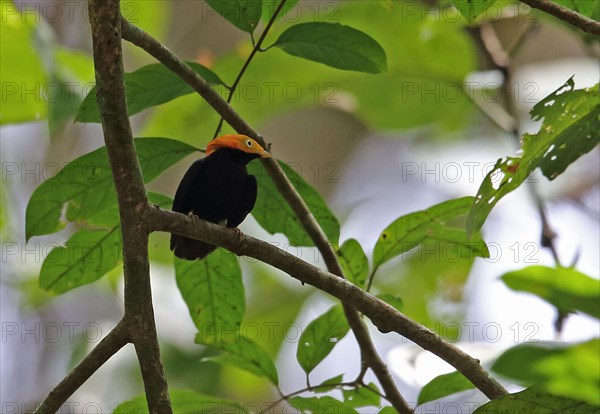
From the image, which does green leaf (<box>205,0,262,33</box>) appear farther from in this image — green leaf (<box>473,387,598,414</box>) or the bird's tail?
green leaf (<box>473,387,598,414</box>)

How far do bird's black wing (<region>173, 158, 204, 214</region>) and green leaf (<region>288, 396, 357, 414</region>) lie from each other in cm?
115

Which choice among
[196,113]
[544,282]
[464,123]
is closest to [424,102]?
[464,123]

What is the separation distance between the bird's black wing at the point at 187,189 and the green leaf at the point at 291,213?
513 mm

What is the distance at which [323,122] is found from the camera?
8.48 m

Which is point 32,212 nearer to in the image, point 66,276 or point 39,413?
point 66,276

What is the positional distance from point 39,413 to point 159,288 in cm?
350

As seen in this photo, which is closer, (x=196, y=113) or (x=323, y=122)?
(x=196, y=113)

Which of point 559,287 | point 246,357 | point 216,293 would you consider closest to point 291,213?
point 216,293

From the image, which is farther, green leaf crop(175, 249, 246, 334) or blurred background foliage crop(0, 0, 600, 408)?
blurred background foliage crop(0, 0, 600, 408)

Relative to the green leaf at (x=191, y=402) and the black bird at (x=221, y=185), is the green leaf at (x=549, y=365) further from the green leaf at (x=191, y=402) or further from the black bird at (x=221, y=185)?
the black bird at (x=221, y=185)

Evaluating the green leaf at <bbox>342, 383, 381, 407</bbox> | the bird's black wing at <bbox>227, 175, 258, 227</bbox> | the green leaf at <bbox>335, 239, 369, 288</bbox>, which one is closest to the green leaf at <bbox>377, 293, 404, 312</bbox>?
the green leaf at <bbox>335, 239, 369, 288</bbox>

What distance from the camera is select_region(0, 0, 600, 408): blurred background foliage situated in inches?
174

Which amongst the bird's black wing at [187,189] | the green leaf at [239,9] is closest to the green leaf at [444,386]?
the bird's black wing at [187,189]

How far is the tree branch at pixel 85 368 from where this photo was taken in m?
2.51
